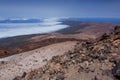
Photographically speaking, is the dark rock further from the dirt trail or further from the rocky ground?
the dirt trail

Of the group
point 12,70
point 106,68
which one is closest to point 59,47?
point 12,70

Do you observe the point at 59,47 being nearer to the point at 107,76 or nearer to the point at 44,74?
the point at 44,74

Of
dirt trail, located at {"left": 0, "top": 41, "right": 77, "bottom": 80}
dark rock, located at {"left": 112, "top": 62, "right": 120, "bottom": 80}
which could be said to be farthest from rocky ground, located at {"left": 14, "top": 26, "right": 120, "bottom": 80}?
dirt trail, located at {"left": 0, "top": 41, "right": 77, "bottom": 80}

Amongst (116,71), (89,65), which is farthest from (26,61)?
(116,71)

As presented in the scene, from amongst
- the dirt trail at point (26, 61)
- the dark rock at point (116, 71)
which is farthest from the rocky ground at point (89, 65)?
the dirt trail at point (26, 61)

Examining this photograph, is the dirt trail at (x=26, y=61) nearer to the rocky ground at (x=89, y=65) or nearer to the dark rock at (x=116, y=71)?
the rocky ground at (x=89, y=65)
